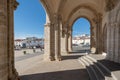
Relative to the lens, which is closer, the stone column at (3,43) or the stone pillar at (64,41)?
the stone column at (3,43)

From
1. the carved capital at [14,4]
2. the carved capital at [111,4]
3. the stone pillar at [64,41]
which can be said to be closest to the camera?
the carved capital at [14,4]

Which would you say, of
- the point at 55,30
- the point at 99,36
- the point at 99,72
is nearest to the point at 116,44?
the point at 99,72

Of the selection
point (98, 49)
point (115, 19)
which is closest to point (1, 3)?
point (115, 19)

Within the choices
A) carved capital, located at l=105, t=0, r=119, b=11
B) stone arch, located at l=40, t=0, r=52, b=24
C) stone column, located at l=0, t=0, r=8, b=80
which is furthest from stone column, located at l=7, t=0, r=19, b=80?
stone arch, located at l=40, t=0, r=52, b=24

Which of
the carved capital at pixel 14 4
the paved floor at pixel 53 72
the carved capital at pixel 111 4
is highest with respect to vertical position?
the carved capital at pixel 111 4

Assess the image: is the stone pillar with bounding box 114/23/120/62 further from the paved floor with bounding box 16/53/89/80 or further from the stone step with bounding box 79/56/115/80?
the paved floor with bounding box 16/53/89/80

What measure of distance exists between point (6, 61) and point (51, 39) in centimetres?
898

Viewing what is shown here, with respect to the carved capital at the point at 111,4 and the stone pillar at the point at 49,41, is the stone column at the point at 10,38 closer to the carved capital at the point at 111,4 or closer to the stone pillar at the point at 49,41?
the carved capital at the point at 111,4

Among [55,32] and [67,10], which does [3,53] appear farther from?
[67,10]

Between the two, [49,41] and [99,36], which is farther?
[99,36]

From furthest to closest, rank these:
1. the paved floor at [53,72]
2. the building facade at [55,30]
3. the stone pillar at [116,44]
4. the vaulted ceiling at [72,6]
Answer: the vaulted ceiling at [72,6] → the stone pillar at [116,44] → the paved floor at [53,72] → the building facade at [55,30]

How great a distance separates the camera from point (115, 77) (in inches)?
218

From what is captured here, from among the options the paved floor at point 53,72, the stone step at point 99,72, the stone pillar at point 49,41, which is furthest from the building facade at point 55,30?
the paved floor at point 53,72

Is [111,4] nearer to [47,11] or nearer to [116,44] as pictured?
[116,44]
